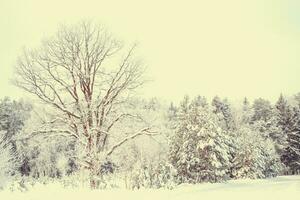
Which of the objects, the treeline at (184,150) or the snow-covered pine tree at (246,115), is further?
the snow-covered pine tree at (246,115)

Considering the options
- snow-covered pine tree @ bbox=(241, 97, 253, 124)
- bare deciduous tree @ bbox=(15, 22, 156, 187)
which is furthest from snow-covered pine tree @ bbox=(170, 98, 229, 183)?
snow-covered pine tree @ bbox=(241, 97, 253, 124)

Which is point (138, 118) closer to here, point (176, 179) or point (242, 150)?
point (176, 179)

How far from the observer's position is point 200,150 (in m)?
31.2

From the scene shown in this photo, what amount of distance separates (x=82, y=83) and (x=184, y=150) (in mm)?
9236

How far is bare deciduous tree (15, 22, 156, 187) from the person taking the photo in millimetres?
25297

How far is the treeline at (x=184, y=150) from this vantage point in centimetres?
2620

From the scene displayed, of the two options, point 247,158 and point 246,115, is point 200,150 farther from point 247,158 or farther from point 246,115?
point 246,115

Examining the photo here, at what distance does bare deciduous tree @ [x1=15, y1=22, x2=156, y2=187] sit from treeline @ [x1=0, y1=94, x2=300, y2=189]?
103 centimetres

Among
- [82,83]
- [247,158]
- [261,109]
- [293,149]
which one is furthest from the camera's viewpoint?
[261,109]

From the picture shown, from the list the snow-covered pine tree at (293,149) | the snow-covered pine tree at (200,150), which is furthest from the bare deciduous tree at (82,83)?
the snow-covered pine tree at (293,149)

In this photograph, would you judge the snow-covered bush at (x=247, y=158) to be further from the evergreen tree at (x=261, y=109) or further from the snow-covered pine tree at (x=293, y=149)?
the evergreen tree at (x=261, y=109)

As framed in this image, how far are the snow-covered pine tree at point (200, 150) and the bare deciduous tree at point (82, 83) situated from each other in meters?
5.49

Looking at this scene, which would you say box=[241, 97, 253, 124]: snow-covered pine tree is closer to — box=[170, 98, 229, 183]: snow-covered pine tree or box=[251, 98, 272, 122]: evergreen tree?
box=[251, 98, 272, 122]: evergreen tree

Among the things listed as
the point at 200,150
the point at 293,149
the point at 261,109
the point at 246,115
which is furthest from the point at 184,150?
the point at 261,109
